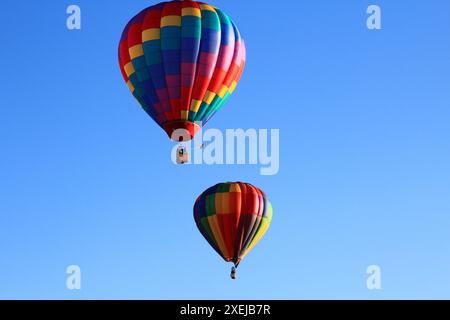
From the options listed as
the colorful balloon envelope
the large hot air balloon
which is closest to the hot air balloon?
the colorful balloon envelope

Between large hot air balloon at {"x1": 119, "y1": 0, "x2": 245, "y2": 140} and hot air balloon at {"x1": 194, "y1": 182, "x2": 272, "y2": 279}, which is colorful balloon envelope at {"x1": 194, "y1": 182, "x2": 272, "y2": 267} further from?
large hot air balloon at {"x1": 119, "y1": 0, "x2": 245, "y2": 140}

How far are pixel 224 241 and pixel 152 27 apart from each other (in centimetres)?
892

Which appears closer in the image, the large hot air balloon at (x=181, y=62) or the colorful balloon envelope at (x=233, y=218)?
the large hot air balloon at (x=181, y=62)

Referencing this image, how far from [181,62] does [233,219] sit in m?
7.47

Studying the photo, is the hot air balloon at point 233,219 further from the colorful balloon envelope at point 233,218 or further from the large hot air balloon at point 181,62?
the large hot air balloon at point 181,62

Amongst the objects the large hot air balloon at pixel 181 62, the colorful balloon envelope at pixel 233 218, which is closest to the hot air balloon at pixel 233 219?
the colorful balloon envelope at pixel 233 218

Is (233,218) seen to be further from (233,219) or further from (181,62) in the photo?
(181,62)

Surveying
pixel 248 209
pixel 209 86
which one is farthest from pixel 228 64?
pixel 248 209

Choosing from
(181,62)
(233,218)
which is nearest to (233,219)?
(233,218)

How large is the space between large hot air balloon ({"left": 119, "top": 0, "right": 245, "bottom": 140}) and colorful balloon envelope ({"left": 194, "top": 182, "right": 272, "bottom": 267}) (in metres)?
5.33

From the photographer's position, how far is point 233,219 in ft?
137

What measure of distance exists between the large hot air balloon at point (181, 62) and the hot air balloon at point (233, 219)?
5331 mm

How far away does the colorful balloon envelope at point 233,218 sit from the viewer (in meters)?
41.5

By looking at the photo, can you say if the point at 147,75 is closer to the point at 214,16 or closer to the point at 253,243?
the point at 214,16
